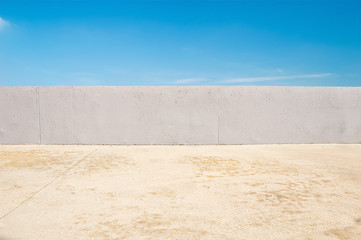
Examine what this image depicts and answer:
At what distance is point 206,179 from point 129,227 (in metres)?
1.72

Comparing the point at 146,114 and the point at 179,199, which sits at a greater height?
the point at 146,114

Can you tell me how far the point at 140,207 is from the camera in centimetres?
245

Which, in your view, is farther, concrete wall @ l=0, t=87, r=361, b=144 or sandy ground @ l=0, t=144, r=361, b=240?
concrete wall @ l=0, t=87, r=361, b=144

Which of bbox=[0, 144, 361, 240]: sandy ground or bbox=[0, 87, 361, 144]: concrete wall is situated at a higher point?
bbox=[0, 87, 361, 144]: concrete wall

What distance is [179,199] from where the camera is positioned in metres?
2.69

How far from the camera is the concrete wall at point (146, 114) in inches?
277

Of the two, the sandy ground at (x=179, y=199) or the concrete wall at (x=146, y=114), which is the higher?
the concrete wall at (x=146, y=114)

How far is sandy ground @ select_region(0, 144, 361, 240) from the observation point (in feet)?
6.52

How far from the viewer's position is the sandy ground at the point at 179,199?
1.99m

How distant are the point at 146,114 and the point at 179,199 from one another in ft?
15.3

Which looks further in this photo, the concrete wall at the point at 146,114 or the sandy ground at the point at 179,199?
the concrete wall at the point at 146,114

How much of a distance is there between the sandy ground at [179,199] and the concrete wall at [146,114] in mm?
2390

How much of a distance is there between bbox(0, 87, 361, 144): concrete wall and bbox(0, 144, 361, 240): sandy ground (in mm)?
2390

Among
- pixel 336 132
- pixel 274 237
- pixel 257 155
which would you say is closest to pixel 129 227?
pixel 274 237
